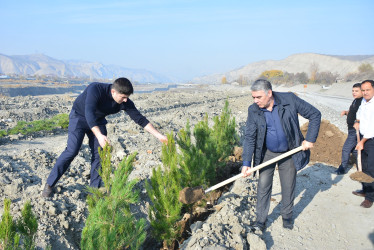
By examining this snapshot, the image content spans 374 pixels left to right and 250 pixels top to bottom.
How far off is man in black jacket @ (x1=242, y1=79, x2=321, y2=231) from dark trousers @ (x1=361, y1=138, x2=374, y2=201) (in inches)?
54.9

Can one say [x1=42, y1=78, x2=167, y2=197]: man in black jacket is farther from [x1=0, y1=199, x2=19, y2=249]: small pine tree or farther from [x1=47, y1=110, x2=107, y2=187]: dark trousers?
[x1=0, y1=199, x2=19, y2=249]: small pine tree

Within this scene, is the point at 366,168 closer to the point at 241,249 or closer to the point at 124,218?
the point at 241,249

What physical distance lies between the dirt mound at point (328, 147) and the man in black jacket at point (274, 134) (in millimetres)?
3875

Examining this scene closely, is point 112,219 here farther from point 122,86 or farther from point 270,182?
point 270,182

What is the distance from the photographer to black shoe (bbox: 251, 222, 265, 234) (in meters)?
3.72

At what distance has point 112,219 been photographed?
266cm

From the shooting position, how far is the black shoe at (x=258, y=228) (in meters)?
3.72

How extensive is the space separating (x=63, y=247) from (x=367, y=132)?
4.51 m

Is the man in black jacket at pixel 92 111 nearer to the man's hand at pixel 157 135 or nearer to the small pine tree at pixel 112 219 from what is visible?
the man's hand at pixel 157 135

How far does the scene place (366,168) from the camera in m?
4.62

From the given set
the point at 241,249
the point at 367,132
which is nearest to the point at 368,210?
the point at 367,132

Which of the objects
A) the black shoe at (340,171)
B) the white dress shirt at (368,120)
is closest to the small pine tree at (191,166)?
the white dress shirt at (368,120)

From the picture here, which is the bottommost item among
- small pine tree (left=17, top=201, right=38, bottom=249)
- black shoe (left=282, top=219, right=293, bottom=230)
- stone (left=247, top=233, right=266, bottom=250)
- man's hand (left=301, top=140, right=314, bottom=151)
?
black shoe (left=282, top=219, right=293, bottom=230)

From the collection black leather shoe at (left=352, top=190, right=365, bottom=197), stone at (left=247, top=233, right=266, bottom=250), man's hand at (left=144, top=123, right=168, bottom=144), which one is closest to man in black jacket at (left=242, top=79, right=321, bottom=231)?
stone at (left=247, top=233, right=266, bottom=250)
